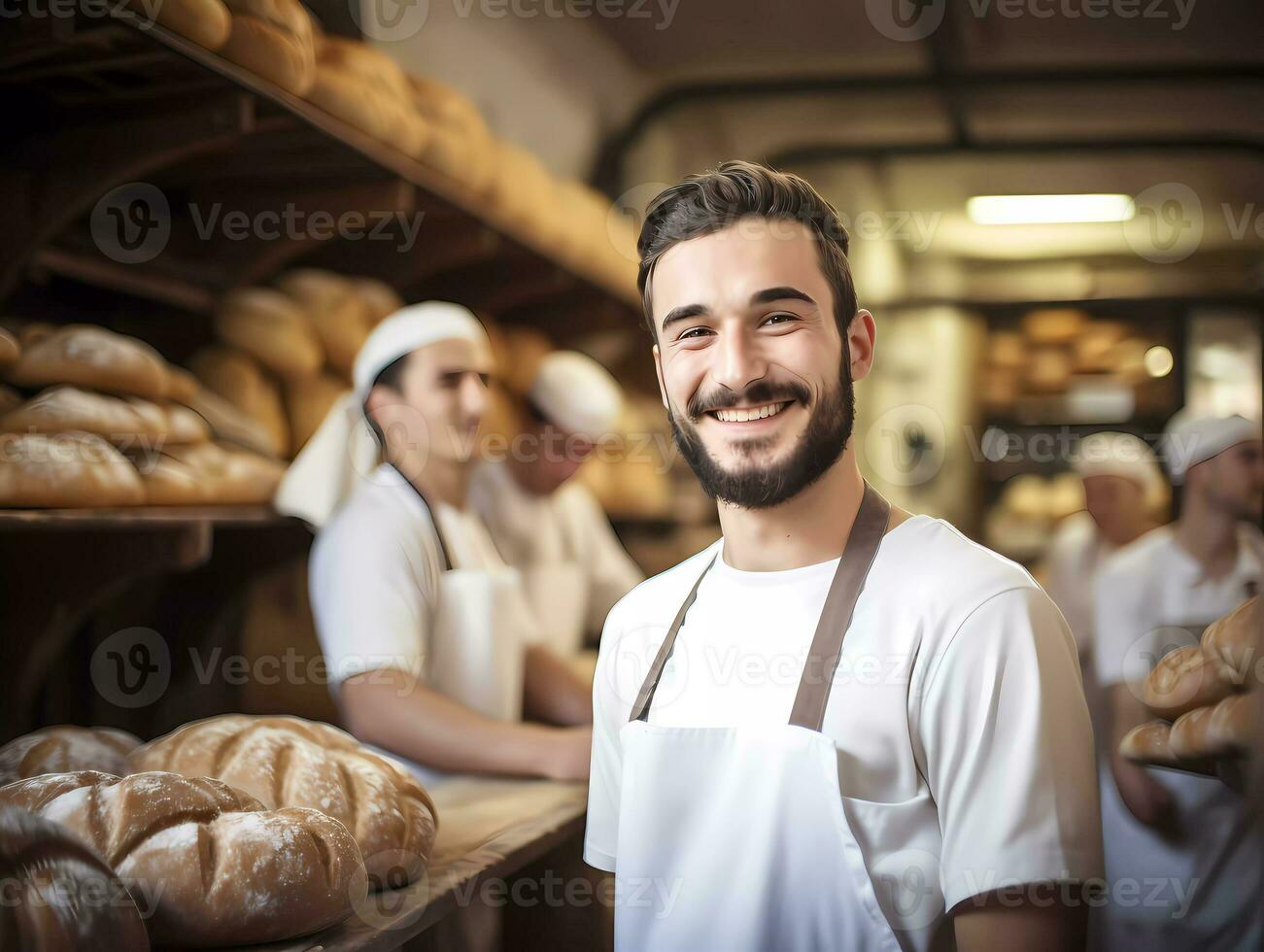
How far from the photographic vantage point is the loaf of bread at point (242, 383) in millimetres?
1520

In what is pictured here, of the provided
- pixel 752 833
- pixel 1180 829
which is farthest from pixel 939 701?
pixel 1180 829

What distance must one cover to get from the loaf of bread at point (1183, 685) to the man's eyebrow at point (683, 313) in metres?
0.67

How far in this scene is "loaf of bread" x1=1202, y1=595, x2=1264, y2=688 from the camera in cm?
105

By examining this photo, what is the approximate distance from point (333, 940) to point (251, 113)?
36.1 inches

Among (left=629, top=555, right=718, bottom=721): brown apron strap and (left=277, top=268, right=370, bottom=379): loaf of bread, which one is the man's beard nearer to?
(left=629, top=555, right=718, bottom=721): brown apron strap

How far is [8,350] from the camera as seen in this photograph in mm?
1145

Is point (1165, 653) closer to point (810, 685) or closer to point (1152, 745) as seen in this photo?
point (1152, 745)

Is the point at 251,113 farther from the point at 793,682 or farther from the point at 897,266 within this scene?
the point at 897,266

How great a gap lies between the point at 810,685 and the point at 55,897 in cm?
66

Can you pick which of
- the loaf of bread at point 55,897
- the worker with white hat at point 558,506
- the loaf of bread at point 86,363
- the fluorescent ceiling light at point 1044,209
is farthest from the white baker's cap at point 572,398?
the loaf of bread at point 55,897

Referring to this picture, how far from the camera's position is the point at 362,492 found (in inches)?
59.5

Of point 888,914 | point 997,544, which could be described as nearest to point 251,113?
point 888,914

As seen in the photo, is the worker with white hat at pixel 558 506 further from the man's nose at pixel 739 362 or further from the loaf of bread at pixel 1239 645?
the loaf of bread at pixel 1239 645

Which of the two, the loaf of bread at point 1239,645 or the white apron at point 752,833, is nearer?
the white apron at point 752,833
